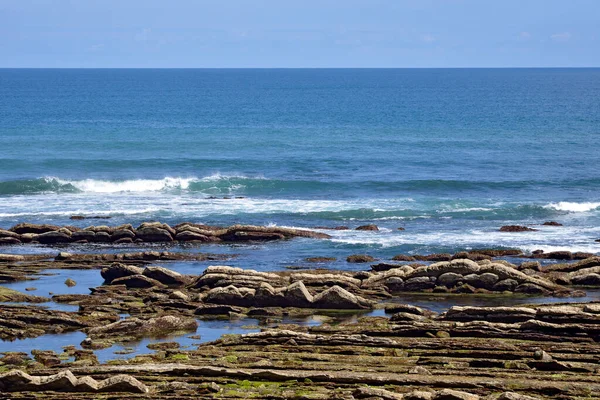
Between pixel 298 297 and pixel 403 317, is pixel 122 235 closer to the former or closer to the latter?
pixel 298 297

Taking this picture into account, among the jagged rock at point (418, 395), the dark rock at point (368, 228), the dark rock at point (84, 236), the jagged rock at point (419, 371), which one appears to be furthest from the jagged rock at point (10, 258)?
the jagged rock at point (418, 395)

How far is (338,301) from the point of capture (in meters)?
42.4

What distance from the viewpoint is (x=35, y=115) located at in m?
153

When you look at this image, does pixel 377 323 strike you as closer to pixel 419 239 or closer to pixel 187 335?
pixel 187 335

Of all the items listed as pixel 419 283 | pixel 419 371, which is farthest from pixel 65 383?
pixel 419 283

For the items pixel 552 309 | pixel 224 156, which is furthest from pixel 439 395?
pixel 224 156

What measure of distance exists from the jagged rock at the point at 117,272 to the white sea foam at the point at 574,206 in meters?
34.7

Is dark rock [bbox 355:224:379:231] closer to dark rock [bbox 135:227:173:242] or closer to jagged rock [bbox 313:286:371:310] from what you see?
dark rock [bbox 135:227:173:242]

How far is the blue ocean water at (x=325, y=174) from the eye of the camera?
212ft

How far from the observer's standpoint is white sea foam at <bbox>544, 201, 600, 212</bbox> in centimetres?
7075

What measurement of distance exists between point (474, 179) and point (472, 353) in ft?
174

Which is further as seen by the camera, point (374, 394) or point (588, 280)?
point (588, 280)

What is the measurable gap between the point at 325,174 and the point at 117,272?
4360 centimetres

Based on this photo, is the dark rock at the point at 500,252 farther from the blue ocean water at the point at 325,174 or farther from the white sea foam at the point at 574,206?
the white sea foam at the point at 574,206
